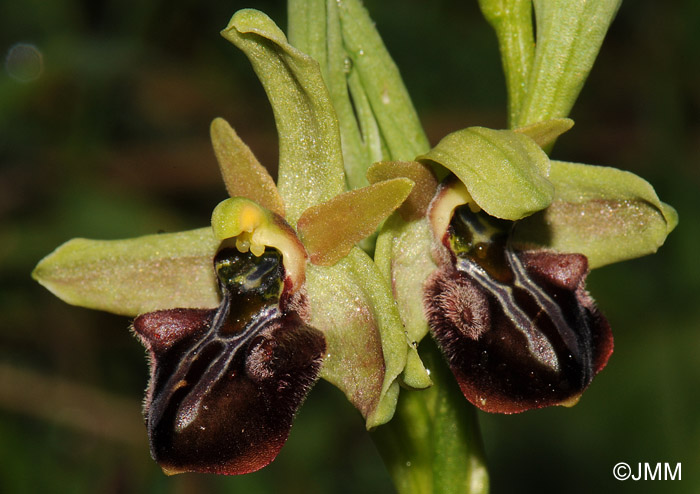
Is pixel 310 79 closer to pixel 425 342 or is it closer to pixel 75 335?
pixel 425 342

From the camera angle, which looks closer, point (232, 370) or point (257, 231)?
point (232, 370)

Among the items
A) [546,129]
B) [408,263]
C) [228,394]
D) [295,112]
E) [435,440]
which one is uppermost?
[295,112]

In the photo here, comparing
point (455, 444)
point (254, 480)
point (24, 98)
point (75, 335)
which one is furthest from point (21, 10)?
point (455, 444)

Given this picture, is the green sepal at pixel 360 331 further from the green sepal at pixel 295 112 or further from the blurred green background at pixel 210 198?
the blurred green background at pixel 210 198

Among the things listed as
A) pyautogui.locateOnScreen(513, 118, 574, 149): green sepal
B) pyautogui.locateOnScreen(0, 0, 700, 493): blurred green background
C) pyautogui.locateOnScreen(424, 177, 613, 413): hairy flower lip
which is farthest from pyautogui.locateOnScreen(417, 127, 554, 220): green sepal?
pyautogui.locateOnScreen(0, 0, 700, 493): blurred green background

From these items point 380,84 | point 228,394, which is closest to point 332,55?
point 380,84

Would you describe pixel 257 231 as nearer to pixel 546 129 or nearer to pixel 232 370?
pixel 232 370
